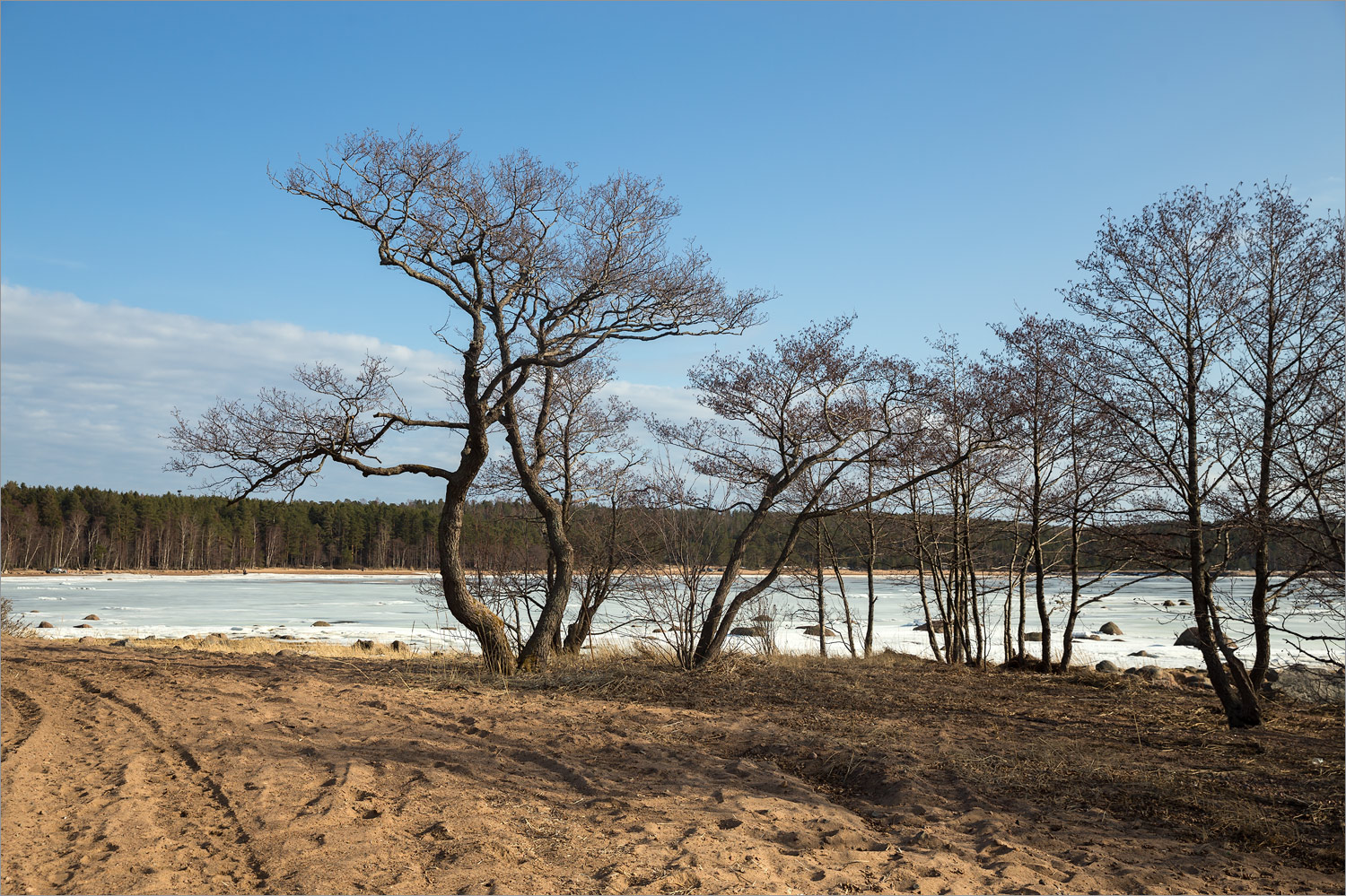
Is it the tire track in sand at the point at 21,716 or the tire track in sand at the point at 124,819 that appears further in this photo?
the tire track in sand at the point at 21,716

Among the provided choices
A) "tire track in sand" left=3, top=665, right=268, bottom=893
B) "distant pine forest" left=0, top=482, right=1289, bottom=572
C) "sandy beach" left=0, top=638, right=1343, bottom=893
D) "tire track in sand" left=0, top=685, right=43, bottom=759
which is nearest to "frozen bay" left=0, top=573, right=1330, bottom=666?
"sandy beach" left=0, top=638, right=1343, bottom=893

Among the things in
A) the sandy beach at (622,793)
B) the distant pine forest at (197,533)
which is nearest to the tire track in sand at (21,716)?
the sandy beach at (622,793)

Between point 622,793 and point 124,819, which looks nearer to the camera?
point 124,819

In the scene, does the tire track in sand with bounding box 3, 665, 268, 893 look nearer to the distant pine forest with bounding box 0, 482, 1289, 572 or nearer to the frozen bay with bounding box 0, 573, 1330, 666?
the frozen bay with bounding box 0, 573, 1330, 666

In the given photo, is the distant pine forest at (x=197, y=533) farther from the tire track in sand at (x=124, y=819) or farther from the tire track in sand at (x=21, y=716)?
the tire track in sand at (x=124, y=819)

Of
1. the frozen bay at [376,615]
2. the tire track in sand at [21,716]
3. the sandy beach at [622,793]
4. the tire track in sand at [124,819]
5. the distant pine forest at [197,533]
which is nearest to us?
the tire track in sand at [124,819]

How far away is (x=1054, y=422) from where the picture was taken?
13.9 meters

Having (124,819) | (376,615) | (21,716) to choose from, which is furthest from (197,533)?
(124,819)

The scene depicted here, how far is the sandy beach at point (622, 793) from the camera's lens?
4.26 meters

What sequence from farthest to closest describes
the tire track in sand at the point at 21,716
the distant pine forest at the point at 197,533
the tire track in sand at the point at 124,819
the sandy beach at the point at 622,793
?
the distant pine forest at the point at 197,533, the tire track in sand at the point at 21,716, the sandy beach at the point at 622,793, the tire track in sand at the point at 124,819

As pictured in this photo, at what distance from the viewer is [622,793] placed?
→ 5.55m

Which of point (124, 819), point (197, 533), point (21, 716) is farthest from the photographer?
point (197, 533)

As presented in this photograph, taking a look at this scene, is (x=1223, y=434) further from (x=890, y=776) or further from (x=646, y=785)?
(x=646, y=785)

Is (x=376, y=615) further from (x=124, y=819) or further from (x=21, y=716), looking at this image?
(x=124, y=819)
